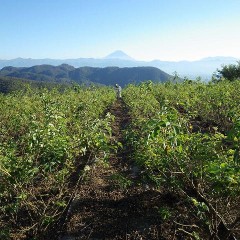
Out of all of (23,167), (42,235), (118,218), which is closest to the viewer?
(23,167)

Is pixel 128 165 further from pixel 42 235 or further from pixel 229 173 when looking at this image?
pixel 229 173

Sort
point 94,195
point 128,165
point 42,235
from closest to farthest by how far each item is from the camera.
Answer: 1. point 42,235
2. point 94,195
3. point 128,165

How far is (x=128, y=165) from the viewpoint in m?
8.60

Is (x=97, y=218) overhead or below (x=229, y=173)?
below

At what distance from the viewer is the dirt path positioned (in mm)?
4996

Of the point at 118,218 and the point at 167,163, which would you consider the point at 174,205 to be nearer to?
the point at 118,218

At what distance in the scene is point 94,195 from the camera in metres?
6.44

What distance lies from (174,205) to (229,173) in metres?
2.54

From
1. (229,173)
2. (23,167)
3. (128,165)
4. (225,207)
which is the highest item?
(229,173)

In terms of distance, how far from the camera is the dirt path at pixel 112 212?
16.4 ft

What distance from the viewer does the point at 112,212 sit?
570cm

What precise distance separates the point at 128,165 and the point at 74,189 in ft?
7.69

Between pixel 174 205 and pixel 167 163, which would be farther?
pixel 174 205

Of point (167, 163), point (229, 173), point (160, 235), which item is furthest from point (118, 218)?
point (229, 173)
